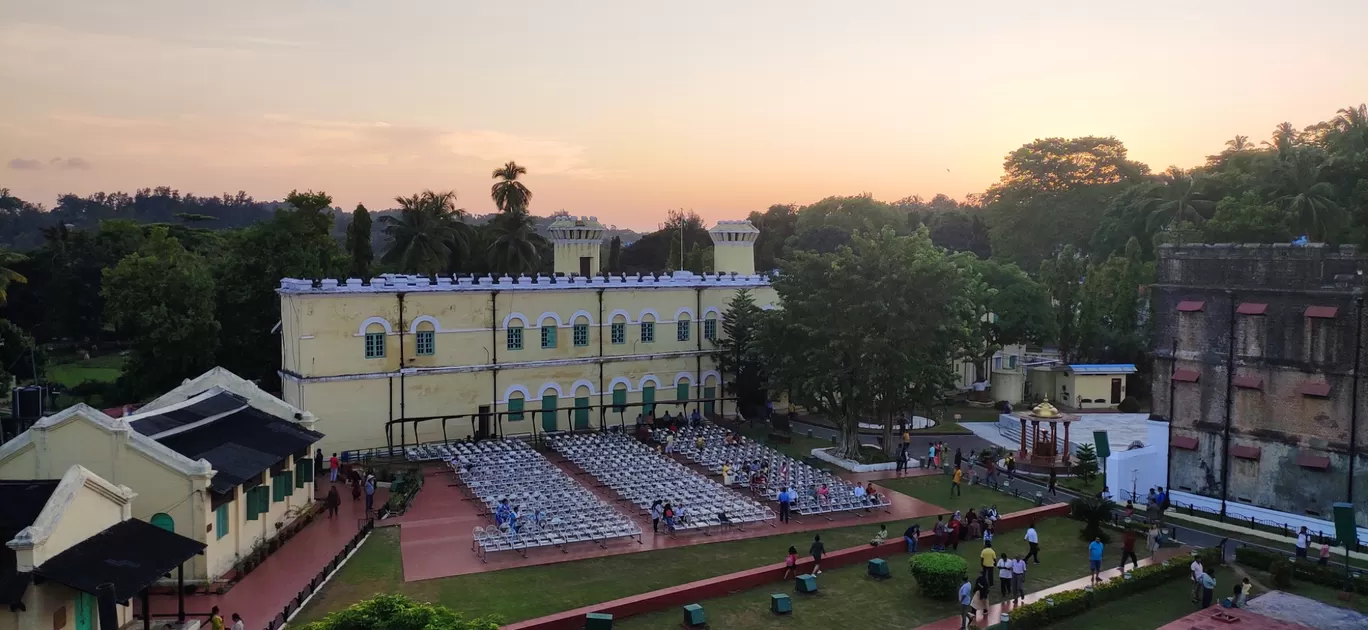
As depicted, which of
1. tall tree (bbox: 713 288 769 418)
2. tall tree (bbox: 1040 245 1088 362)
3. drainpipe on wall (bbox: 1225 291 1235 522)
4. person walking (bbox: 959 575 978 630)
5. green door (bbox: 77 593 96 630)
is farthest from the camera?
tall tree (bbox: 1040 245 1088 362)

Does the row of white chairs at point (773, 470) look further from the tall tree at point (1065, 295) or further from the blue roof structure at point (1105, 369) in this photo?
the tall tree at point (1065, 295)

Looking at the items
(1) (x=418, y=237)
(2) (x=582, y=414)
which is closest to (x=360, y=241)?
(1) (x=418, y=237)

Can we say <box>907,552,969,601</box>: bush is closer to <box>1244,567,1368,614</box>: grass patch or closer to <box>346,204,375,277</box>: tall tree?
<box>1244,567,1368,614</box>: grass patch

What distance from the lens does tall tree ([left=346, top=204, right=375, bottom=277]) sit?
56188 millimetres

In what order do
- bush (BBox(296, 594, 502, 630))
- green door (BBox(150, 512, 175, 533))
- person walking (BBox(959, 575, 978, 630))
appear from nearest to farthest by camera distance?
bush (BBox(296, 594, 502, 630)) < person walking (BBox(959, 575, 978, 630)) < green door (BBox(150, 512, 175, 533))

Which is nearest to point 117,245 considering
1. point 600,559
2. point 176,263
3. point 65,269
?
point 65,269

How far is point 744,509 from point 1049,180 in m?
58.9

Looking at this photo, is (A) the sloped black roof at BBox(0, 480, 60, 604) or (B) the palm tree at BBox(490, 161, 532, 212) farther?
(B) the palm tree at BBox(490, 161, 532, 212)

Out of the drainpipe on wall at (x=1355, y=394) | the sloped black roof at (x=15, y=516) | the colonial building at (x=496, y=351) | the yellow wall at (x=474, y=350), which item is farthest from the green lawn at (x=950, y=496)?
the sloped black roof at (x=15, y=516)

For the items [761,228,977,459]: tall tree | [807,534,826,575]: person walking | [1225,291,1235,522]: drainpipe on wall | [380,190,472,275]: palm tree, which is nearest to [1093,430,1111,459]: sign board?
[1225,291,1235,522]: drainpipe on wall

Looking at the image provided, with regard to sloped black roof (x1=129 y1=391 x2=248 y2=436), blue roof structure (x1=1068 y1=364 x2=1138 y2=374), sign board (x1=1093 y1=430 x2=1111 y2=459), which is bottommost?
sign board (x1=1093 y1=430 x2=1111 y2=459)

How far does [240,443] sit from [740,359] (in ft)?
78.4

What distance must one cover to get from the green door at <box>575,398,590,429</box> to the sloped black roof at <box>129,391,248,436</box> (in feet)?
49.4

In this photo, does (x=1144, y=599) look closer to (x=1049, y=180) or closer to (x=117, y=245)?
(x=1049, y=180)
